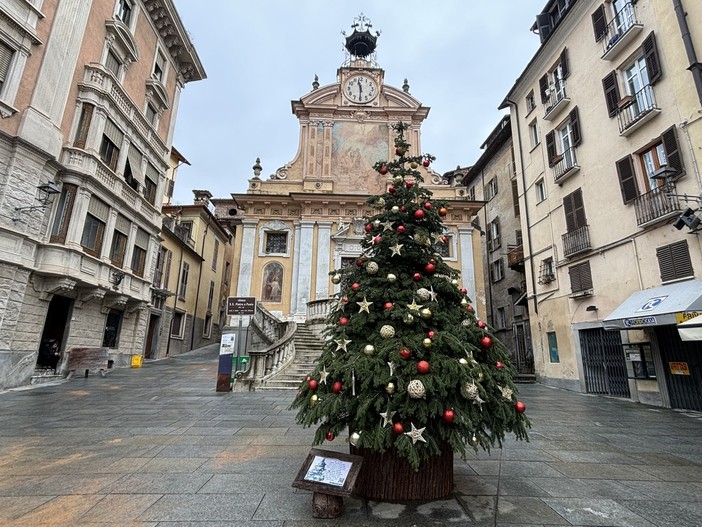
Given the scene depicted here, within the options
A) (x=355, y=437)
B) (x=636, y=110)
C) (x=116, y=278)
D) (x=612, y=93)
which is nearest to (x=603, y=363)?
(x=636, y=110)

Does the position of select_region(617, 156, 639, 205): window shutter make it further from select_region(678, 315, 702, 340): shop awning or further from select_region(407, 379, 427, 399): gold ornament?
select_region(407, 379, 427, 399): gold ornament

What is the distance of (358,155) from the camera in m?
24.0

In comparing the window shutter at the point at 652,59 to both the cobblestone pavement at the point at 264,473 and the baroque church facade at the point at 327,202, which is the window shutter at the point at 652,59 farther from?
the baroque church facade at the point at 327,202

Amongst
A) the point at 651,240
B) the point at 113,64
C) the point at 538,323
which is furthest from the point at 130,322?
the point at 651,240

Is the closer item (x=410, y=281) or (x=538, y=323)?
(x=410, y=281)

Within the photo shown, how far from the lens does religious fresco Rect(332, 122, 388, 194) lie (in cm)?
2341

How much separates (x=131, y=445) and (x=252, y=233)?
17362 mm

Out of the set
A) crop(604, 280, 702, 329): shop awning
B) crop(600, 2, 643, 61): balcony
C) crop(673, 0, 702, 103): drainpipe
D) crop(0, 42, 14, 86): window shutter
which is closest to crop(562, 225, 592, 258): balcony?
crop(604, 280, 702, 329): shop awning

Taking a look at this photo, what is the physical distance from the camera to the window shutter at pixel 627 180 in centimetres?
1126

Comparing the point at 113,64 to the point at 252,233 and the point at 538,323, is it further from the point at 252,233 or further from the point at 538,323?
the point at 538,323

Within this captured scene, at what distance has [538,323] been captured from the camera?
52.7ft

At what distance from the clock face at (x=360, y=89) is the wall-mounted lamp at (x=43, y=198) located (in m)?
18.8

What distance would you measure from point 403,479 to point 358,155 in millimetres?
22418

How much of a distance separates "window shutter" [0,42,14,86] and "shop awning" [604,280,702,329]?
63.2 feet
